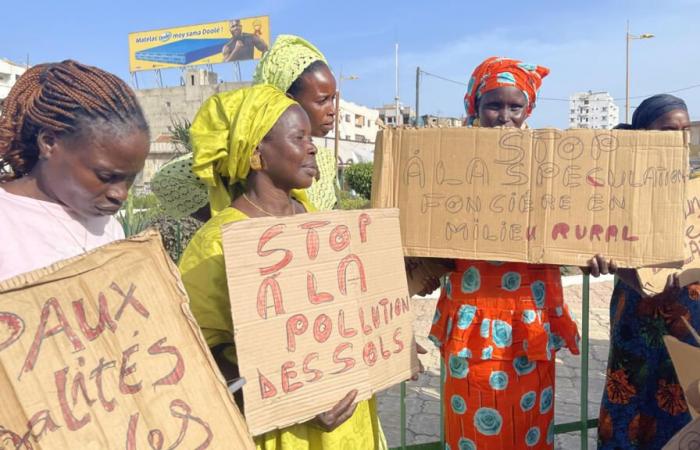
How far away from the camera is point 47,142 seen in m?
1.29

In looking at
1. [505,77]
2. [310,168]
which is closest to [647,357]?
[505,77]

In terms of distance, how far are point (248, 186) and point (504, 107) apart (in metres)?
1.03

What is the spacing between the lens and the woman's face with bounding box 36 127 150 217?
1.28m

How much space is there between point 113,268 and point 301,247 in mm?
468

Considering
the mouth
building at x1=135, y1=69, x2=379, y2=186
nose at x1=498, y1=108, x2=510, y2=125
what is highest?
building at x1=135, y1=69, x2=379, y2=186

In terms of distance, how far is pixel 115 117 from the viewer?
1298 millimetres

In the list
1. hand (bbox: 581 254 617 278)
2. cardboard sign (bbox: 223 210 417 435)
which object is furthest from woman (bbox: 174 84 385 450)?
hand (bbox: 581 254 617 278)

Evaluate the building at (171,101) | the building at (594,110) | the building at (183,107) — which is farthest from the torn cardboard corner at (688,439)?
the building at (594,110)

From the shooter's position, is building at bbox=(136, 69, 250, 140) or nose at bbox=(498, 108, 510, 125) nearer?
nose at bbox=(498, 108, 510, 125)

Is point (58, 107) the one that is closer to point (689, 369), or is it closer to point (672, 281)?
point (689, 369)

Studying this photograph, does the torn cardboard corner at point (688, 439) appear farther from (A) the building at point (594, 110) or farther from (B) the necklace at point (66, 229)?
(A) the building at point (594, 110)

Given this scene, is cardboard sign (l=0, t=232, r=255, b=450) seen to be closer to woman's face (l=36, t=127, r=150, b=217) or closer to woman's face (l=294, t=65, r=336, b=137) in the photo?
woman's face (l=36, t=127, r=150, b=217)

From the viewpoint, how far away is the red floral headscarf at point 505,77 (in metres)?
2.06

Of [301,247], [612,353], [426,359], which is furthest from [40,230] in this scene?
[426,359]
